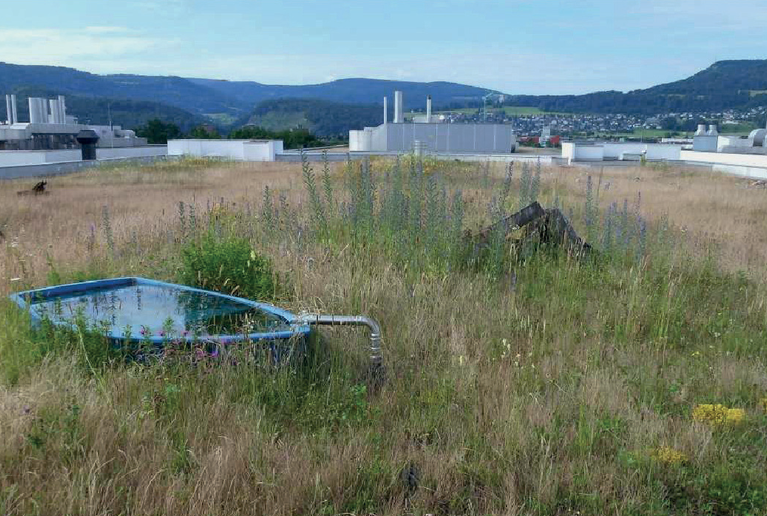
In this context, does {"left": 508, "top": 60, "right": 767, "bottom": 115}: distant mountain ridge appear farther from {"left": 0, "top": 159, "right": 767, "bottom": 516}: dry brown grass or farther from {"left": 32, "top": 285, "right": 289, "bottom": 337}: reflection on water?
{"left": 32, "top": 285, "right": 289, "bottom": 337}: reflection on water

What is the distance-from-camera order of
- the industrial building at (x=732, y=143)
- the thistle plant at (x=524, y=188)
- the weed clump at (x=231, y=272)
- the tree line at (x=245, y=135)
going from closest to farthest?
the weed clump at (x=231, y=272), the thistle plant at (x=524, y=188), the industrial building at (x=732, y=143), the tree line at (x=245, y=135)

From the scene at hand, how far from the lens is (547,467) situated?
3184 mm

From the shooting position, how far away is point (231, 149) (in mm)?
50031

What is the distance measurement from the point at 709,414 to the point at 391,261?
3062 mm

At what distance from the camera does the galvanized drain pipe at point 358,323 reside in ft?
13.6

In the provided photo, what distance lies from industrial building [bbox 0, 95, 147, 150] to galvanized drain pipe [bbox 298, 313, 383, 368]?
50984mm

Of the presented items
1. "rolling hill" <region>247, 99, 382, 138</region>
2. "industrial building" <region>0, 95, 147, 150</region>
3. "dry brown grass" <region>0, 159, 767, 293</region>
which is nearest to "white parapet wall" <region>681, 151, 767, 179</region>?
"dry brown grass" <region>0, 159, 767, 293</region>

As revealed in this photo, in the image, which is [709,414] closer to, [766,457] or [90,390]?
[766,457]

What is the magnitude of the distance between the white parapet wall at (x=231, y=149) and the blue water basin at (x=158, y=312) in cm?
4300

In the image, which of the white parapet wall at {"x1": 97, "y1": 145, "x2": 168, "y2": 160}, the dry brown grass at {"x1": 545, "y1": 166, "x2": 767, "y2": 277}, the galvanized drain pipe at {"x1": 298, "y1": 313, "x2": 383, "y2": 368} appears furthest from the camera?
the white parapet wall at {"x1": 97, "y1": 145, "x2": 168, "y2": 160}

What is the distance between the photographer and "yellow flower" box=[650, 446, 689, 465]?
3254 millimetres

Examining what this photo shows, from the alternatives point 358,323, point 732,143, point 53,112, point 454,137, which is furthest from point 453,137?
point 358,323

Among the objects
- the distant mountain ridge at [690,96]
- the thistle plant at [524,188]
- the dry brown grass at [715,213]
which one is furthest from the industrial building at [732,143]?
the distant mountain ridge at [690,96]

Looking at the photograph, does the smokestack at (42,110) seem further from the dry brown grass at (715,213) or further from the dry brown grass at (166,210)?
the dry brown grass at (715,213)
